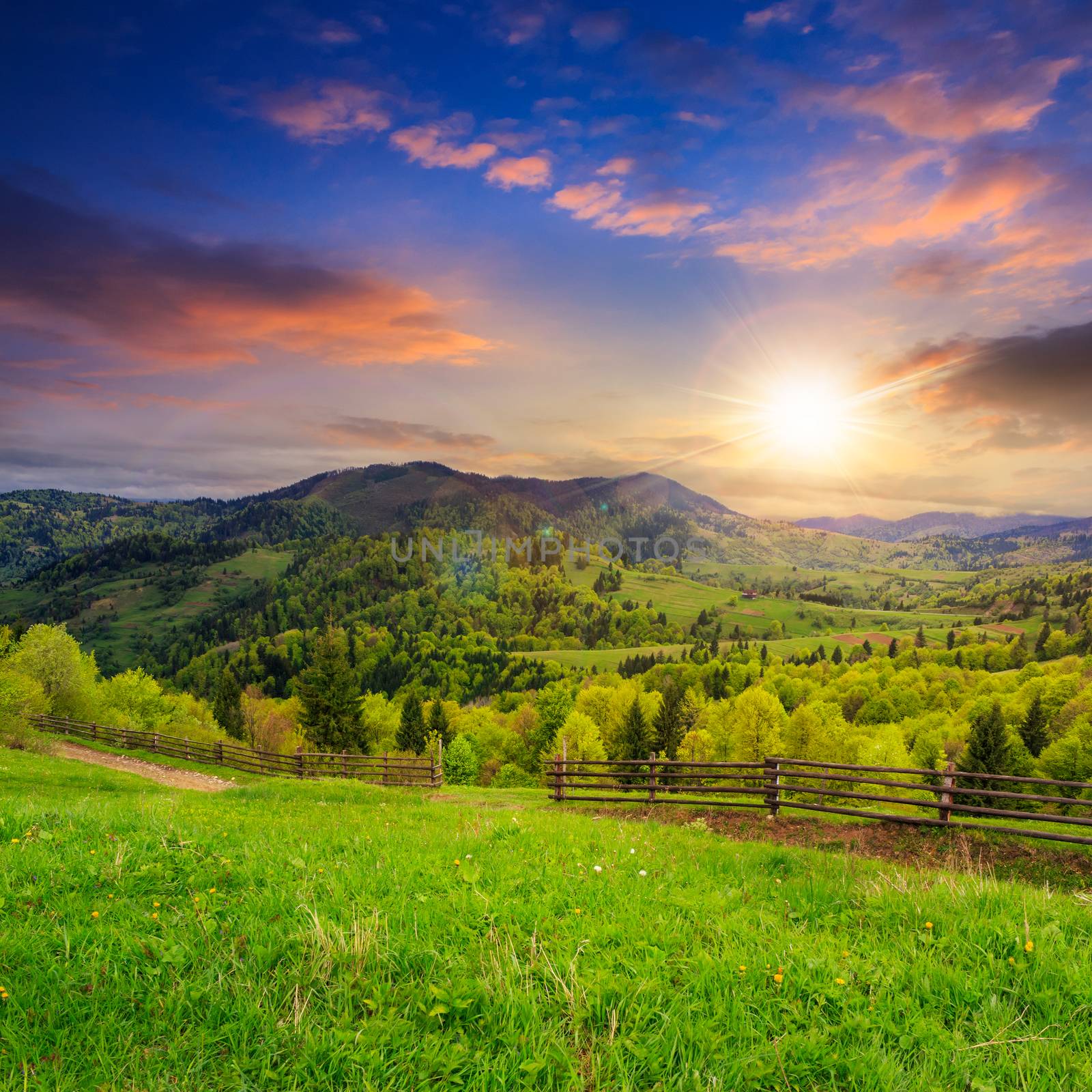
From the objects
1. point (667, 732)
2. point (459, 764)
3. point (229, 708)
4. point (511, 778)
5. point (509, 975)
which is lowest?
point (511, 778)

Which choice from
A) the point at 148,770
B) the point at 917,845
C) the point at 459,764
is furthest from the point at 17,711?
the point at 917,845

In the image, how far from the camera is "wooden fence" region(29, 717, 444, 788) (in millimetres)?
32719

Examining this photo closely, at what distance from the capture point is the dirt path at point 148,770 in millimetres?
30281

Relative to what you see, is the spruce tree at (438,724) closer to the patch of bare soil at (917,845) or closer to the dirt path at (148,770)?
A: the dirt path at (148,770)

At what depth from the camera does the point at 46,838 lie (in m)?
6.31

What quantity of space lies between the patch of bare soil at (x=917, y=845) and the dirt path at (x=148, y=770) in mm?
24145

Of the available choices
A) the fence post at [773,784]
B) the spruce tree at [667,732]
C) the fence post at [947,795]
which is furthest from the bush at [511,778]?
the fence post at [947,795]

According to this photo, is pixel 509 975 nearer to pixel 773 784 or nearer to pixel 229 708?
pixel 773 784

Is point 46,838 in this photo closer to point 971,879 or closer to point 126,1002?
point 126,1002

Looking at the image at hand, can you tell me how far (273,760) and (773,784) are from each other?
104 ft

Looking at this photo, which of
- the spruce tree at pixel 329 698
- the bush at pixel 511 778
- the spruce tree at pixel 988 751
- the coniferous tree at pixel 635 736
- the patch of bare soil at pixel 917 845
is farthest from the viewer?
the bush at pixel 511 778

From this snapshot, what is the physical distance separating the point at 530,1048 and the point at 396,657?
19221cm

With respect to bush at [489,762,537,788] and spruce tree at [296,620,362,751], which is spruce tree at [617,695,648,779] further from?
spruce tree at [296,620,362,751]

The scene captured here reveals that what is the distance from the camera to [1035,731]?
253 feet
